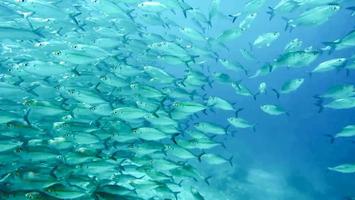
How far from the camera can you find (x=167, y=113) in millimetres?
7824

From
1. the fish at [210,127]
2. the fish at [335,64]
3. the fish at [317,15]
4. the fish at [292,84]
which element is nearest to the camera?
the fish at [317,15]

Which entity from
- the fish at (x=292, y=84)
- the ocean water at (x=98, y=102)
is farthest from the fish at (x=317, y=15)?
the fish at (x=292, y=84)

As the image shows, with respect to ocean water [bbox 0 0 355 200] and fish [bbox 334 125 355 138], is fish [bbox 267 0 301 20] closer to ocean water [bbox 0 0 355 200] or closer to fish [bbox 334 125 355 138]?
ocean water [bbox 0 0 355 200]

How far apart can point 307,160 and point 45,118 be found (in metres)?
25.5

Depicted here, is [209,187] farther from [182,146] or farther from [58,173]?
[58,173]

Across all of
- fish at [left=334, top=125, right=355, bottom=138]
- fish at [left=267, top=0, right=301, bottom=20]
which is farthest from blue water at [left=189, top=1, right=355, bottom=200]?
fish at [left=267, top=0, right=301, bottom=20]

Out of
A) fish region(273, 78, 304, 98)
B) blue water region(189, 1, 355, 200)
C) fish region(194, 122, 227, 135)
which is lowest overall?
fish region(194, 122, 227, 135)

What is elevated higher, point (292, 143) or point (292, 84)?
point (292, 143)

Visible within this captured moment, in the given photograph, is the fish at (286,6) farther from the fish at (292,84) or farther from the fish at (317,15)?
the fish at (292,84)

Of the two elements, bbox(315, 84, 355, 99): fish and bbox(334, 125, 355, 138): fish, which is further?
bbox(334, 125, 355, 138): fish

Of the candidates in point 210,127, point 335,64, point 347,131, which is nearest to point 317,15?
point 335,64

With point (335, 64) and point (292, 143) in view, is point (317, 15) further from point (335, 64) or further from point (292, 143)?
point (292, 143)

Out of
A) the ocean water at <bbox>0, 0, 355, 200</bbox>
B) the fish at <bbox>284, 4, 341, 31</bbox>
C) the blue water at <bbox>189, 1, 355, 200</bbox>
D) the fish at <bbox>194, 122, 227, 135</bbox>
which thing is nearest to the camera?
the ocean water at <bbox>0, 0, 355, 200</bbox>

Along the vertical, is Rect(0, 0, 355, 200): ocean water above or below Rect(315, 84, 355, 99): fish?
below
